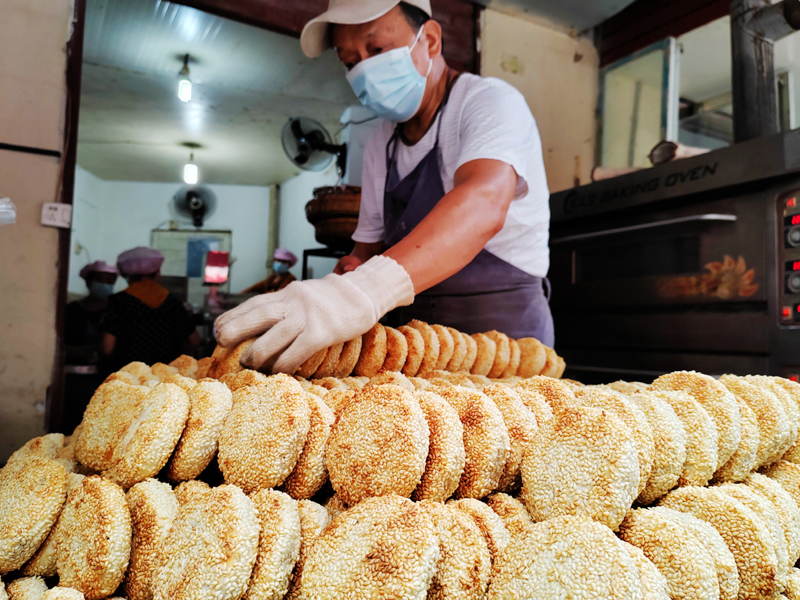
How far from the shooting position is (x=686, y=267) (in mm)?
2668

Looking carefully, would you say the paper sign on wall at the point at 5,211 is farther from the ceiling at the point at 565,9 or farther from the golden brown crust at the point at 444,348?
the ceiling at the point at 565,9

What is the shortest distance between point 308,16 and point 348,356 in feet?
9.66

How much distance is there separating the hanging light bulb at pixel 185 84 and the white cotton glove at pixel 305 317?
15.6 ft

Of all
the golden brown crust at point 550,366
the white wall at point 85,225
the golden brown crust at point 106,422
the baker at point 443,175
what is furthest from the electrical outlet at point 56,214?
the white wall at point 85,225

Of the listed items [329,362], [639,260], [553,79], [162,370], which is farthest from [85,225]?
[329,362]

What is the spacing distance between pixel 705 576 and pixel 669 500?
147mm

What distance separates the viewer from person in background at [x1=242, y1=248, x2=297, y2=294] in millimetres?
6953

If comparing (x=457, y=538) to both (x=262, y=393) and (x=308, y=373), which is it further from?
(x=308, y=373)

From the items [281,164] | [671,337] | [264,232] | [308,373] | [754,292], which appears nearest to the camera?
[308,373]

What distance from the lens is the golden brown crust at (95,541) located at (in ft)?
1.82

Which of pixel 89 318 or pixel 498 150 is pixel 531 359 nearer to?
pixel 498 150

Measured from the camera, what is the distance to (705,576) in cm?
54

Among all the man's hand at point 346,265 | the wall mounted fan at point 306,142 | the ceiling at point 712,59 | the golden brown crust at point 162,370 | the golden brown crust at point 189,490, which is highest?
the ceiling at point 712,59

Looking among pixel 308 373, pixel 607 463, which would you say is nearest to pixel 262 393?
pixel 308 373
